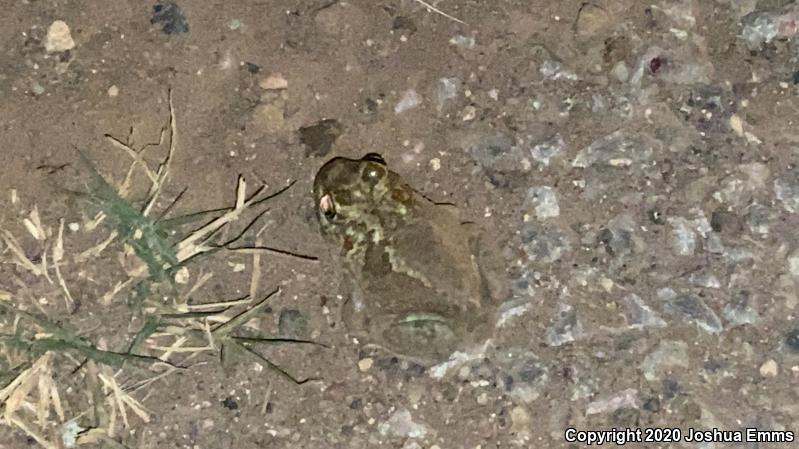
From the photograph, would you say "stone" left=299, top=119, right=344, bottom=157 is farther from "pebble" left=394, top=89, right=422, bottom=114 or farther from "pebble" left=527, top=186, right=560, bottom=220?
"pebble" left=527, top=186, right=560, bottom=220

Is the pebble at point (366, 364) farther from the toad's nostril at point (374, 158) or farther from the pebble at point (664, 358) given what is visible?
the pebble at point (664, 358)

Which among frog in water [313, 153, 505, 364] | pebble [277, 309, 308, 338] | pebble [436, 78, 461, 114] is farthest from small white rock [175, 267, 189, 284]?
pebble [436, 78, 461, 114]

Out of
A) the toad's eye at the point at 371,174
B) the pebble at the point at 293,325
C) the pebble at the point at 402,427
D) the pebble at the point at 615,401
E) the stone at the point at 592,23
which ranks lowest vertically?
the pebble at the point at 402,427

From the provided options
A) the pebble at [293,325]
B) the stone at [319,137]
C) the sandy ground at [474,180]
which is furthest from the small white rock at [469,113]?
the pebble at [293,325]

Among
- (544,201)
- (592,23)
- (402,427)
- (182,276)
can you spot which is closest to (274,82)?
(182,276)

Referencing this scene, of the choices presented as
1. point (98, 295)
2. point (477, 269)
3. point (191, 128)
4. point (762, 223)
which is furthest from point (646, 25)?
point (98, 295)

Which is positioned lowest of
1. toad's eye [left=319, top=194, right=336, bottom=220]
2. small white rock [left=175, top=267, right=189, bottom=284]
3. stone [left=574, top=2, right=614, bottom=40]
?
small white rock [left=175, top=267, right=189, bottom=284]

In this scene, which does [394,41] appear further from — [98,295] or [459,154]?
[98,295]
